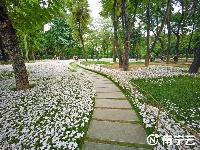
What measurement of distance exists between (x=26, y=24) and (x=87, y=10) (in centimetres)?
2667

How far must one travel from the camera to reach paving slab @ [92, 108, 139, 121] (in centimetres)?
617

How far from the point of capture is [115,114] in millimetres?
6562

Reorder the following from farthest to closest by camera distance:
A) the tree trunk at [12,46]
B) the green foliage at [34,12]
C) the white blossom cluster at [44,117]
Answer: the tree trunk at [12,46]
the green foliage at [34,12]
the white blossom cluster at [44,117]

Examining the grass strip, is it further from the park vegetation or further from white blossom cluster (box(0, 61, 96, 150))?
the park vegetation

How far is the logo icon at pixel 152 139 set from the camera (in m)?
4.54

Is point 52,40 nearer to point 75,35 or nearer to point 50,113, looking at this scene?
point 75,35

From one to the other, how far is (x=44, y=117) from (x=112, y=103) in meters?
3.50

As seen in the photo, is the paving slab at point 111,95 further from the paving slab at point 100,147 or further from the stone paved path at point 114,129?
the paving slab at point 100,147

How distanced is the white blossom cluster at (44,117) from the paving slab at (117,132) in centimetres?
45

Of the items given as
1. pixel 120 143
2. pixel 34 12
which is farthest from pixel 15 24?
pixel 120 143

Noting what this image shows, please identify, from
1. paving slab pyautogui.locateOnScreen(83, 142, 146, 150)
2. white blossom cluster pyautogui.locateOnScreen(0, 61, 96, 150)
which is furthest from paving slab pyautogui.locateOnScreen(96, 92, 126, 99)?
paving slab pyautogui.locateOnScreen(83, 142, 146, 150)

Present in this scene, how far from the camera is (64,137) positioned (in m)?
4.81

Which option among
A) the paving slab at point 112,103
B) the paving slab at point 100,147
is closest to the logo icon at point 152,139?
the paving slab at point 100,147

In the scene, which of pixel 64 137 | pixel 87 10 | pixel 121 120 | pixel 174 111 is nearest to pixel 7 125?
pixel 64 137
